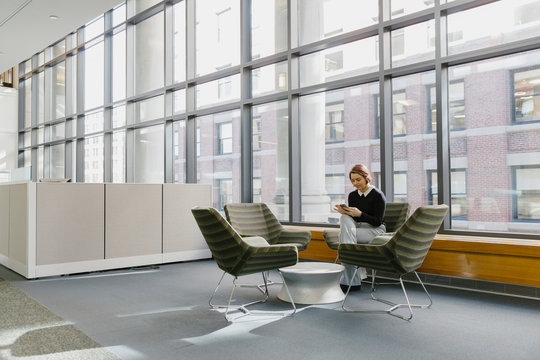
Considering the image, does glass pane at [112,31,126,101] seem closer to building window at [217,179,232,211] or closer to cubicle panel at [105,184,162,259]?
building window at [217,179,232,211]

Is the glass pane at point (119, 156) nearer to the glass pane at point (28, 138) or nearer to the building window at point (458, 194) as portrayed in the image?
the glass pane at point (28, 138)

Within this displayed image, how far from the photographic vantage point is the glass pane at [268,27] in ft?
21.9

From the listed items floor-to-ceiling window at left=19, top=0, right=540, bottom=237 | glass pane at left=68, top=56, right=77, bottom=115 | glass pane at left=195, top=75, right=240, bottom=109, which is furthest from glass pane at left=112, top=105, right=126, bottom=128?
glass pane at left=195, top=75, right=240, bottom=109

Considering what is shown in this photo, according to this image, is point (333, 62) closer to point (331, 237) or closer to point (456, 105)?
point (456, 105)

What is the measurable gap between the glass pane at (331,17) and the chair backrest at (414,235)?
9.98ft

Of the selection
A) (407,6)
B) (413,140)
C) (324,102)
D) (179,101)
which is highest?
(407,6)

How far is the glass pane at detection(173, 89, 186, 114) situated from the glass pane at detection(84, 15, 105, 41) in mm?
3301

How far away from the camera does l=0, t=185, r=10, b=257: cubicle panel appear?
19.3 feet

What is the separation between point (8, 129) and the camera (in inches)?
545

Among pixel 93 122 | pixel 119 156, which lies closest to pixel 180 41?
pixel 119 156

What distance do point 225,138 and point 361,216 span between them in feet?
12.6

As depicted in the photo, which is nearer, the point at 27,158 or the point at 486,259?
the point at 486,259

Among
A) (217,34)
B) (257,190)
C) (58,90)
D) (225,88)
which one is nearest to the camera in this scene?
(257,190)

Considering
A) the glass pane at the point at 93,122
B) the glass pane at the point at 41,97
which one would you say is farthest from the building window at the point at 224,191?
the glass pane at the point at 41,97
